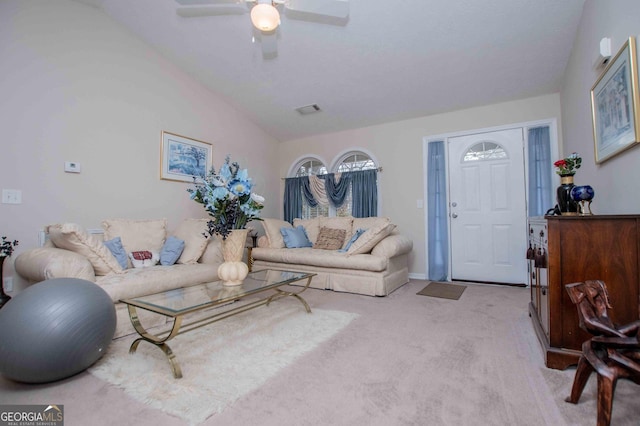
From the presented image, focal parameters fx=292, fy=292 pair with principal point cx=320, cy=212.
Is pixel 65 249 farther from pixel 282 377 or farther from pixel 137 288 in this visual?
pixel 282 377

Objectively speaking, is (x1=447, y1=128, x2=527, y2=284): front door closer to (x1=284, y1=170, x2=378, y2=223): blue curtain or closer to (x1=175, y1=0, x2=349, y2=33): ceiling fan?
(x1=284, y1=170, x2=378, y2=223): blue curtain

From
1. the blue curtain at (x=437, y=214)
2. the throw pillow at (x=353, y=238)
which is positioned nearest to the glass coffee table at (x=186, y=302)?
the throw pillow at (x=353, y=238)

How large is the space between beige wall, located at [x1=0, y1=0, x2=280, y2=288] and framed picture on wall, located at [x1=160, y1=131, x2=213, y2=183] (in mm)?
79

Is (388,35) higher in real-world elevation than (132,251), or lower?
higher

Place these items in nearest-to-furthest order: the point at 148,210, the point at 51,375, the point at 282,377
Answer: the point at 51,375 → the point at 282,377 → the point at 148,210

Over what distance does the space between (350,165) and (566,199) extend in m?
3.45

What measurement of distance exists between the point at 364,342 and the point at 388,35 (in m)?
2.93

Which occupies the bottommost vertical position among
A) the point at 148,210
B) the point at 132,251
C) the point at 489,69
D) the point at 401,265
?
the point at 401,265

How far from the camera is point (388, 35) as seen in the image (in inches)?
119

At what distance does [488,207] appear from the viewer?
13.0ft

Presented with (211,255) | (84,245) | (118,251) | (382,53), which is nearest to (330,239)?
Answer: (211,255)

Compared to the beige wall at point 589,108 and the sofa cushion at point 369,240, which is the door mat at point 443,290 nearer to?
the sofa cushion at point 369,240

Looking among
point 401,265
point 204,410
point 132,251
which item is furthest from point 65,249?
point 401,265

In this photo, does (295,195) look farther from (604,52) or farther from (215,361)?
Result: (604,52)
